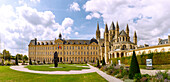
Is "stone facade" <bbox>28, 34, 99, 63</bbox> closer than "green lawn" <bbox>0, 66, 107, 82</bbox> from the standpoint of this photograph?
No

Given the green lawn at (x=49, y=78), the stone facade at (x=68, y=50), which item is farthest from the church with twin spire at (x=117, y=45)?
the green lawn at (x=49, y=78)

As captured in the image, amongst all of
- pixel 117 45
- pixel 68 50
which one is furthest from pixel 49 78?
pixel 68 50

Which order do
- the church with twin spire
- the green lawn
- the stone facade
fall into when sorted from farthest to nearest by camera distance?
1. the stone facade
2. the church with twin spire
3. the green lawn

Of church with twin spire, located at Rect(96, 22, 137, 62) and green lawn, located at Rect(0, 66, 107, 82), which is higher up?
church with twin spire, located at Rect(96, 22, 137, 62)

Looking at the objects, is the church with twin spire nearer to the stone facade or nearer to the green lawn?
the stone facade

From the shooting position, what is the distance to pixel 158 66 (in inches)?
1091

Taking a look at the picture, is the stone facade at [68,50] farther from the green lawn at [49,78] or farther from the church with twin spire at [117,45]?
the green lawn at [49,78]

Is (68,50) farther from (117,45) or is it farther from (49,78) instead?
(49,78)

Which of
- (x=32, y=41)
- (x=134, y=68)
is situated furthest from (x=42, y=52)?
(x=134, y=68)

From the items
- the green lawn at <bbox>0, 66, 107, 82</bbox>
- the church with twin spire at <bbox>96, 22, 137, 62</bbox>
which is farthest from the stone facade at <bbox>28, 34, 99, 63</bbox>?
the green lawn at <bbox>0, 66, 107, 82</bbox>

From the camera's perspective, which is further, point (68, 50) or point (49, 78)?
point (68, 50)

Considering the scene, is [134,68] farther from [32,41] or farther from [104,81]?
[32,41]

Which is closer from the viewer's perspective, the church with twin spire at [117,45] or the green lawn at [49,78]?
the green lawn at [49,78]

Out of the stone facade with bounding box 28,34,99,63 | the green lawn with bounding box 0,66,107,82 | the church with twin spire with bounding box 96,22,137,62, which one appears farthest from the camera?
the stone facade with bounding box 28,34,99,63
